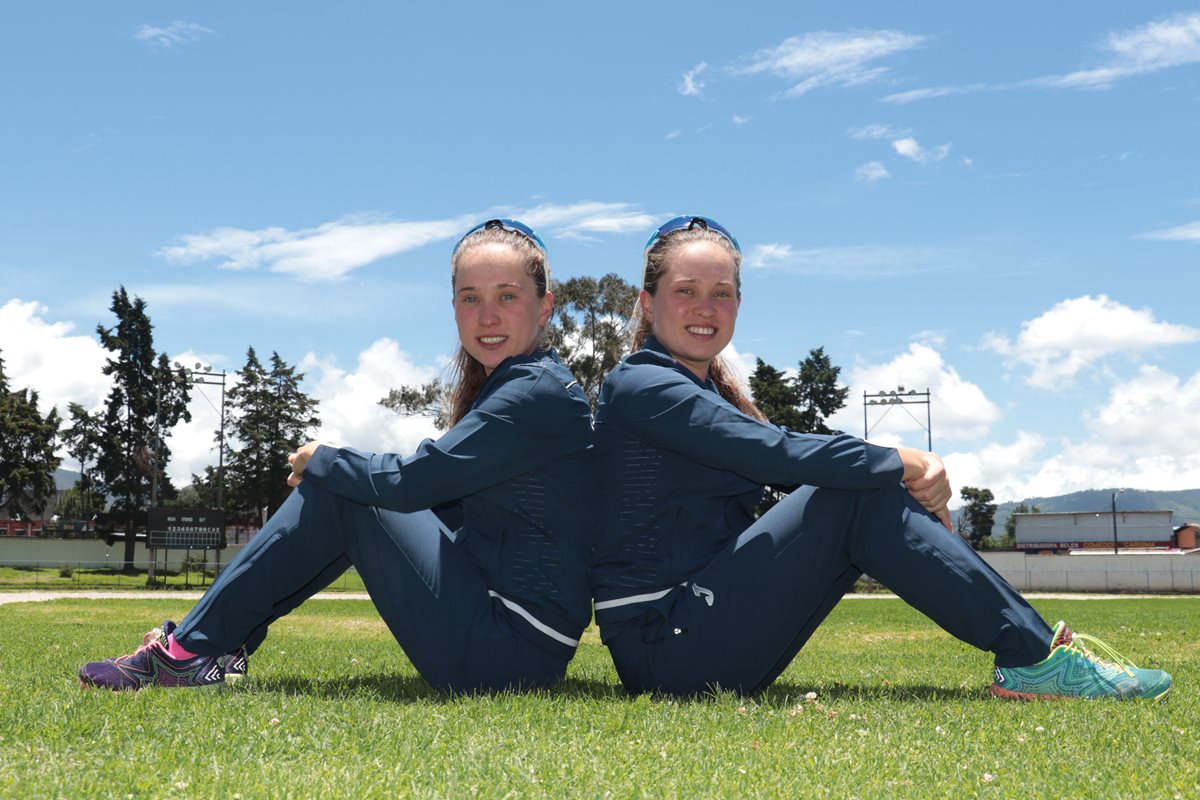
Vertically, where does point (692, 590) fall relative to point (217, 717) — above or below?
above

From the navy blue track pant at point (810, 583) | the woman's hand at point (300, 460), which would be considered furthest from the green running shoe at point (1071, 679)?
the woman's hand at point (300, 460)

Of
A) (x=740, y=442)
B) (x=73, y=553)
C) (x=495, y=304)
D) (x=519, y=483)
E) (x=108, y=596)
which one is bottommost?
(x=73, y=553)

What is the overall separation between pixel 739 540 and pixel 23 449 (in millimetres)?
59629

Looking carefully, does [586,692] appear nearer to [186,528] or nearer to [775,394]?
[186,528]

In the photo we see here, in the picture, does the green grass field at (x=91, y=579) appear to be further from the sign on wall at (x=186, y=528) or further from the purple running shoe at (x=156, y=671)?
the purple running shoe at (x=156, y=671)

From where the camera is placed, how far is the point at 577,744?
2.79 metres

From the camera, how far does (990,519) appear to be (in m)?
101

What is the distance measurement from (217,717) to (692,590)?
1521mm

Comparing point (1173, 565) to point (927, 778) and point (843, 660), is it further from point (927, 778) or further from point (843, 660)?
point (927, 778)

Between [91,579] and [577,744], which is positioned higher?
[577,744]

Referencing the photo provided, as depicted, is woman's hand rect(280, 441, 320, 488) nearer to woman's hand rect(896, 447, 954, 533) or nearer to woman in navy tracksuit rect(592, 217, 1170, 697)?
woman in navy tracksuit rect(592, 217, 1170, 697)

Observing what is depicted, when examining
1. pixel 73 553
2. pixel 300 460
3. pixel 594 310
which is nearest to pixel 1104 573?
pixel 594 310

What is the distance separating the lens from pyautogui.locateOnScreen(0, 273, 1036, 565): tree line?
46875mm

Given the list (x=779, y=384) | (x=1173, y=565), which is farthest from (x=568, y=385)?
(x=779, y=384)
